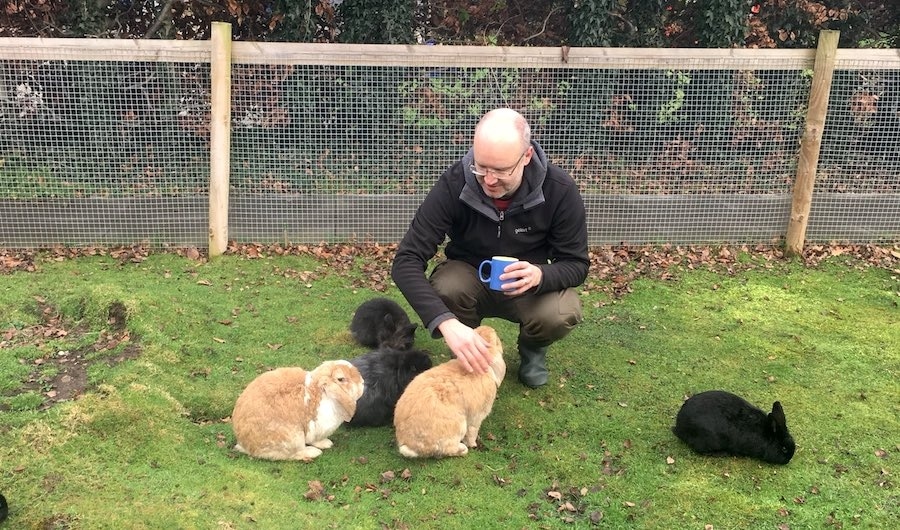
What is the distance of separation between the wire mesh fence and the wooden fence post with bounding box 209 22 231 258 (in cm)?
13

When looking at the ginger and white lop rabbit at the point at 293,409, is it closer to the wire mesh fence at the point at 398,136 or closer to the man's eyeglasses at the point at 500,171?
the man's eyeglasses at the point at 500,171

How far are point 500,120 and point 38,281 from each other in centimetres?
418

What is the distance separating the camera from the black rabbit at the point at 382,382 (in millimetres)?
3891

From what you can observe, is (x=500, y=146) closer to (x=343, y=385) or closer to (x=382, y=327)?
(x=343, y=385)

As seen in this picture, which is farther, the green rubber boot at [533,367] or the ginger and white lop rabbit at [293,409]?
the green rubber boot at [533,367]

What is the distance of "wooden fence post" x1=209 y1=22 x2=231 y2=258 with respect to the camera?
6.00m

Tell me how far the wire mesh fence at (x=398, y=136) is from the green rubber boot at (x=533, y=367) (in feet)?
8.42

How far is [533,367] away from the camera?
4.43 metres

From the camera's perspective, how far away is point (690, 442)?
3748mm

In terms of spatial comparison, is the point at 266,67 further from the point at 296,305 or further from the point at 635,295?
the point at 635,295

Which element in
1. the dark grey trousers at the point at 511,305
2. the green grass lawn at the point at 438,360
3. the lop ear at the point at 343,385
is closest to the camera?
the green grass lawn at the point at 438,360

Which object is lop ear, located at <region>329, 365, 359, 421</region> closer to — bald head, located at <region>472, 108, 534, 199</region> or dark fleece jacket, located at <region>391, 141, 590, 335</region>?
dark fleece jacket, located at <region>391, 141, 590, 335</region>

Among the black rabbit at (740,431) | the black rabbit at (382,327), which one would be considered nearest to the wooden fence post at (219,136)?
the black rabbit at (382,327)

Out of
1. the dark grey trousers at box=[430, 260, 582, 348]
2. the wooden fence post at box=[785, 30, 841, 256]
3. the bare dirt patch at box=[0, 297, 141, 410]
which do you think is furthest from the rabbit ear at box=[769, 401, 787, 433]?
the bare dirt patch at box=[0, 297, 141, 410]
